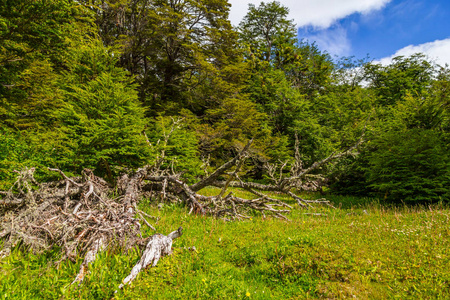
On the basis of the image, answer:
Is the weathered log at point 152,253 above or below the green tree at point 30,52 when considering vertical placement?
below

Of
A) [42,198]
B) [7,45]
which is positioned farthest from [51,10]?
[42,198]

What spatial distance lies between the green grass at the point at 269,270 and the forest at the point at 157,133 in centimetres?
25

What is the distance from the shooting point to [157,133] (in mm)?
10305

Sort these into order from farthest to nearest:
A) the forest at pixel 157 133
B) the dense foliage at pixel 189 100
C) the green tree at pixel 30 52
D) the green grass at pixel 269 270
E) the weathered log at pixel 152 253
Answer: the green tree at pixel 30 52 < the dense foliage at pixel 189 100 < the forest at pixel 157 133 < the weathered log at pixel 152 253 < the green grass at pixel 269 270

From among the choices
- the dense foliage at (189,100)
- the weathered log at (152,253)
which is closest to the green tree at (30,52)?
the dense foliage at (189,100)

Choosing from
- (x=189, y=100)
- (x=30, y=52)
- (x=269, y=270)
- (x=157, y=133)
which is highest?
(x=30, y=52)

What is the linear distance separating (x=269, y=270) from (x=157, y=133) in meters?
8.25

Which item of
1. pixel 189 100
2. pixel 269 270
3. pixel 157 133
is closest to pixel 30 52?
pixel 157 133

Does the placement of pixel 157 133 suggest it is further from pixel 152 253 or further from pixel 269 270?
pixel 269 270

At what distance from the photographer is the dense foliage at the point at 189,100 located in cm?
684

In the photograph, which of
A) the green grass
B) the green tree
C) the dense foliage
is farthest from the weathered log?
the green tree

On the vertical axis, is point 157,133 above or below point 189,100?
below

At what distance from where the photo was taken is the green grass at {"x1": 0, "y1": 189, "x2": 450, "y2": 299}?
3010mm

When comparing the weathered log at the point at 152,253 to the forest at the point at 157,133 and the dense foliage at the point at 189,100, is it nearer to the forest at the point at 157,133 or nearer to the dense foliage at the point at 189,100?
the forest at the point at 157,133
